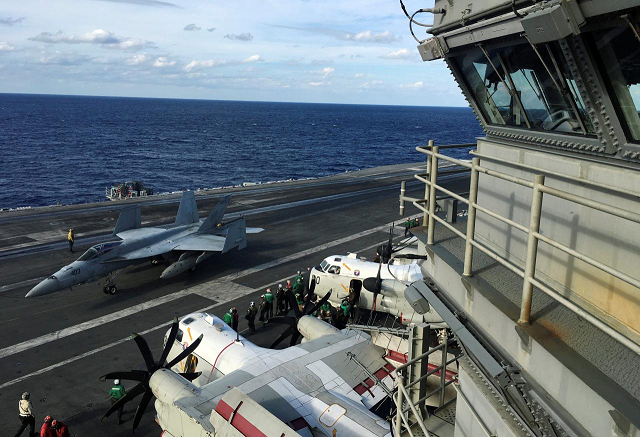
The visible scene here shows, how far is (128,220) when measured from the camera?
111 feet

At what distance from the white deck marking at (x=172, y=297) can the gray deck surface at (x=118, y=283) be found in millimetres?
89

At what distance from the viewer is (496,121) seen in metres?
7.70

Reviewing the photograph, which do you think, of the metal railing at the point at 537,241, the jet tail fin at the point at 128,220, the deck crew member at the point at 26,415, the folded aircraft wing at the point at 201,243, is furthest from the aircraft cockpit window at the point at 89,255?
the metal railing at the point at 537,241

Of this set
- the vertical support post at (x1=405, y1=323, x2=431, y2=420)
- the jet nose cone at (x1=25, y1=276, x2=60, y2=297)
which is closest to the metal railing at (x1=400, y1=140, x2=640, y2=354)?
the vertical support post at (x1=405, y1=323, x2=431, y2=420)

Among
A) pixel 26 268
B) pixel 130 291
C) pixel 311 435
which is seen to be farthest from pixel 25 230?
pixel 311 435

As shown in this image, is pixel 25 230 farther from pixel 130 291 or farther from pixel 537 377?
pixel 537 377

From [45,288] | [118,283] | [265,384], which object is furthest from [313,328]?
[118,283]

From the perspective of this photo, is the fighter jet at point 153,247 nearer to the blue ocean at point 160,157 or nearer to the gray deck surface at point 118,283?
the gray deck surface at point 118,283

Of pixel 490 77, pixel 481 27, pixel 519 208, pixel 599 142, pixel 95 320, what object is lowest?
pixel 95 320

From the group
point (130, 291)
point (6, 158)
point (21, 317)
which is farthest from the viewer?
point (6, 158)

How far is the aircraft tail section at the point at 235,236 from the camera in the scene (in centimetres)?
3219

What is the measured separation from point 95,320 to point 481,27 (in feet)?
80.0

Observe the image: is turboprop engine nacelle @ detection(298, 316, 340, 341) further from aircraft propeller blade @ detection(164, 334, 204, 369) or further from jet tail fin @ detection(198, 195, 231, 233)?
jet tail fin @ detection(198, 195, 231, 233)

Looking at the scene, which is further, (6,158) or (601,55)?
(6,158)
